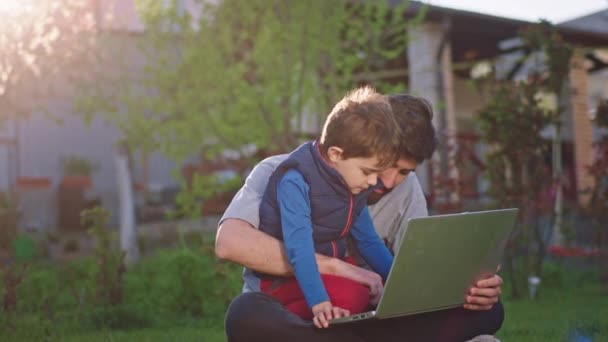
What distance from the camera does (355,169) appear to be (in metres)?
3.15

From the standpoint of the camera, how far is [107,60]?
10.3 m

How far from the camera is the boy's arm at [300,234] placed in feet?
9.79

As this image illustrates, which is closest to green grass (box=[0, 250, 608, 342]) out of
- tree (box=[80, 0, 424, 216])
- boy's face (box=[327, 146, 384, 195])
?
boy's face (box=[327, 146, 384, 195])

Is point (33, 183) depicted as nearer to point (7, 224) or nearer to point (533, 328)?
point (7, 224)

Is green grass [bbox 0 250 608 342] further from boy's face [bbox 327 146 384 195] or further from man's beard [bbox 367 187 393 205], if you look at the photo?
boy's face [bbox 327 146 384 195]

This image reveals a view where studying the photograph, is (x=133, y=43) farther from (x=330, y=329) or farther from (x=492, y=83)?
(x=330, y=329)

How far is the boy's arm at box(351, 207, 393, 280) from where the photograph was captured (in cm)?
343

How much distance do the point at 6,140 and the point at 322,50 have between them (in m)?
8.47

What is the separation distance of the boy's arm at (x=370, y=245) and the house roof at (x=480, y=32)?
10766mm

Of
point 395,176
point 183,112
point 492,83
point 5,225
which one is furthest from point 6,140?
point 395,176

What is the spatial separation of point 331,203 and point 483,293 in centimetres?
63

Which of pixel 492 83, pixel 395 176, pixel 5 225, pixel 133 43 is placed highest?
pixel 133 43

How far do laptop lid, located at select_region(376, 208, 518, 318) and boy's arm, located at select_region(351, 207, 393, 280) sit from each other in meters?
0.35

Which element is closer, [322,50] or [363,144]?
[363,144]
